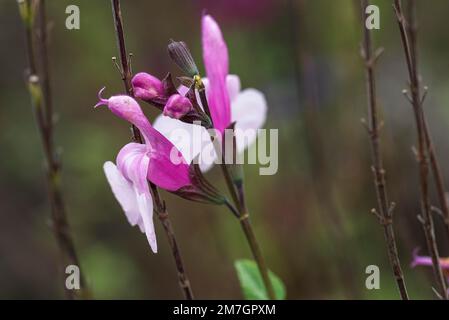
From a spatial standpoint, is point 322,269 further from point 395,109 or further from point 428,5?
point 428,5

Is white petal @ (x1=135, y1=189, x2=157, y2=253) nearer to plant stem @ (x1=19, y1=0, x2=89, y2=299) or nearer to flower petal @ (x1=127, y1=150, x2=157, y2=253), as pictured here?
flower petal @ (x1=127, y1=150, x2=157, y2=253)

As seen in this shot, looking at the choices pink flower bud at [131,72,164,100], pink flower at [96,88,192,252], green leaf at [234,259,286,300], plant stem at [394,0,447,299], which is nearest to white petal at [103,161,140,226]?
pink flower at [96,88,192,252]

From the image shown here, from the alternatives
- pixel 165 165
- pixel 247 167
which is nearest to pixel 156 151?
pixel 165 165

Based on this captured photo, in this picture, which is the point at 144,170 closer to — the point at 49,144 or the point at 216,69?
the point at 216,69

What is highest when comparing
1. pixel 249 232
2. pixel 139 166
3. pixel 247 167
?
pixel 139 166

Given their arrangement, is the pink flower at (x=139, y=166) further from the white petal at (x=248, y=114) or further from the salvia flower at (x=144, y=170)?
the white petal at (x=248, y=114)

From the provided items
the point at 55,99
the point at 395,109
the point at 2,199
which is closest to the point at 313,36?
the point at 395,109

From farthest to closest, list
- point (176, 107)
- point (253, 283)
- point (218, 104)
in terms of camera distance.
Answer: point (253, 283) → point (218, 104) → point (176, 107)
